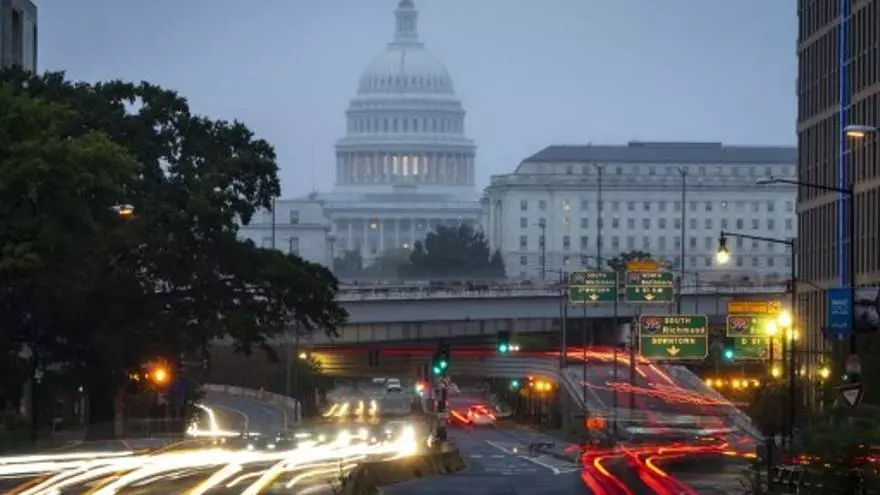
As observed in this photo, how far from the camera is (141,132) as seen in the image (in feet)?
341

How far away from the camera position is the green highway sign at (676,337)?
393ft

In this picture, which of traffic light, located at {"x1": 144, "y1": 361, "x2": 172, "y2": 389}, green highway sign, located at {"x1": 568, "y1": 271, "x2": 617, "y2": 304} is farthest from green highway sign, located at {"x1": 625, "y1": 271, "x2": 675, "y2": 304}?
traffic light, located at {"x1": 144, "y1": 361, "x2": 172, "y2": 389}

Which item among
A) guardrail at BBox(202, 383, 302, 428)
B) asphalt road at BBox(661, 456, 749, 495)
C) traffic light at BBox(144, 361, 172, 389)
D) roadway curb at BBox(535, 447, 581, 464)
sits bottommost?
guardrail at BBox(202, 383, 302, 428)

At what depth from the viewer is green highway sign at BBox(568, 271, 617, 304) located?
13212 centimetres

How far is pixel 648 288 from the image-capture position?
131 metres

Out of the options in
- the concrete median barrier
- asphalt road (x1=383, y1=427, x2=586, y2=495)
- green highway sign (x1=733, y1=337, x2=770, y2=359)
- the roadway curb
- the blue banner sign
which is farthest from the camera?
green highway sign (x1=733, y1=337, x2=770, y2=359)

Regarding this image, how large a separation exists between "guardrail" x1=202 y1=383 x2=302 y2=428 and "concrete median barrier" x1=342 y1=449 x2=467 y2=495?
51.9m

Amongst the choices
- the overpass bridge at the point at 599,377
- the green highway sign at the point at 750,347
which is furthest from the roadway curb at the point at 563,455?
the green highway sign at the point at 750,347

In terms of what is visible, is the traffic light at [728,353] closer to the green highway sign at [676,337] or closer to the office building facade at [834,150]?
the office building facade at [834,150]

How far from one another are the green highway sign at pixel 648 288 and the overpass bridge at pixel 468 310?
952 cm

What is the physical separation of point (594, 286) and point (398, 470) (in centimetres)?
6353

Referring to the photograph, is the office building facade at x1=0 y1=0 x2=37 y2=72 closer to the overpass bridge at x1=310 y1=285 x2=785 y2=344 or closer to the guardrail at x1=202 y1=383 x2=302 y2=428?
the guardrail at x1=202 y1=383 x2=302 y2=428

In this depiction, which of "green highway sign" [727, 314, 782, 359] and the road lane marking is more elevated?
"green highway sign" [727, 314, 782, 359]

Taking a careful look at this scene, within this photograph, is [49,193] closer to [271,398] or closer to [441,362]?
[441,362]
